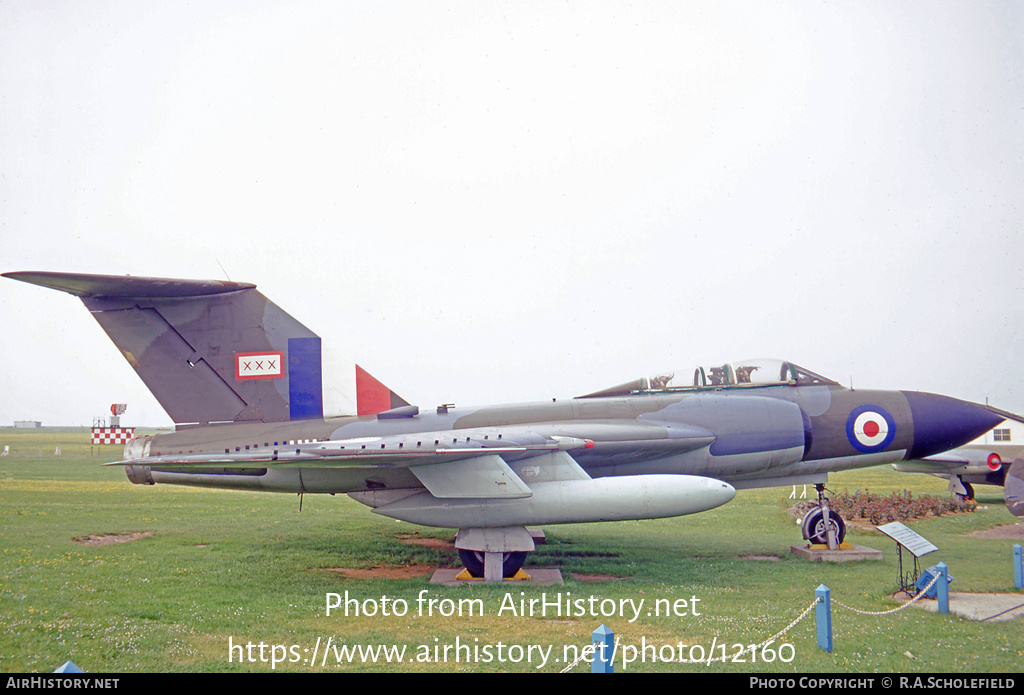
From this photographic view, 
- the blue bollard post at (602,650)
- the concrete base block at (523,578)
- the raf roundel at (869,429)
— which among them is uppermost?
the raf roundel at (869,429)

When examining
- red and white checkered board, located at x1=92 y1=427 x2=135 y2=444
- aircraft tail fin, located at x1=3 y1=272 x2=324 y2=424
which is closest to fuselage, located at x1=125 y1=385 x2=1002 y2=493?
aircraft tail fin, located at x1=3 y1=272 x2=324 y2=424

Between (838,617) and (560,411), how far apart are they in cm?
421

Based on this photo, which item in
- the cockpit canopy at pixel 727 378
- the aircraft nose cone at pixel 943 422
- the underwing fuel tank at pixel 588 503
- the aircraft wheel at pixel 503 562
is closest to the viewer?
the underwing fuel tank at pixel 588 503

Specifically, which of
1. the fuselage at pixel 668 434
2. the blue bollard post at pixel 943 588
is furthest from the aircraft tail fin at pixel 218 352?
the blue bollard post at pixel 943 588

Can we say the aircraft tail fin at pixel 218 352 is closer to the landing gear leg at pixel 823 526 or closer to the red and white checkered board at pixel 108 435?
the landing gear leg at pixel 823 526

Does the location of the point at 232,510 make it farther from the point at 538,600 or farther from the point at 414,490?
→ the point at 538,600

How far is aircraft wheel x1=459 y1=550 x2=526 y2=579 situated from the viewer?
8.36 meters

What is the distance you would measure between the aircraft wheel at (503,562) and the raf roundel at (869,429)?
5.08 meters

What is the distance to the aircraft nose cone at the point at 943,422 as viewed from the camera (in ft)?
31.0

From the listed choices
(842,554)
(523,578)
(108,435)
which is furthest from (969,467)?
(108,435)

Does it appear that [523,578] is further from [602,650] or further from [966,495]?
[966,495]

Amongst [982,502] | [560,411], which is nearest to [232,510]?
[560,411]

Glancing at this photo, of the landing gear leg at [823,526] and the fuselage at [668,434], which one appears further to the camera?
the landing gear leg at [823,526]
